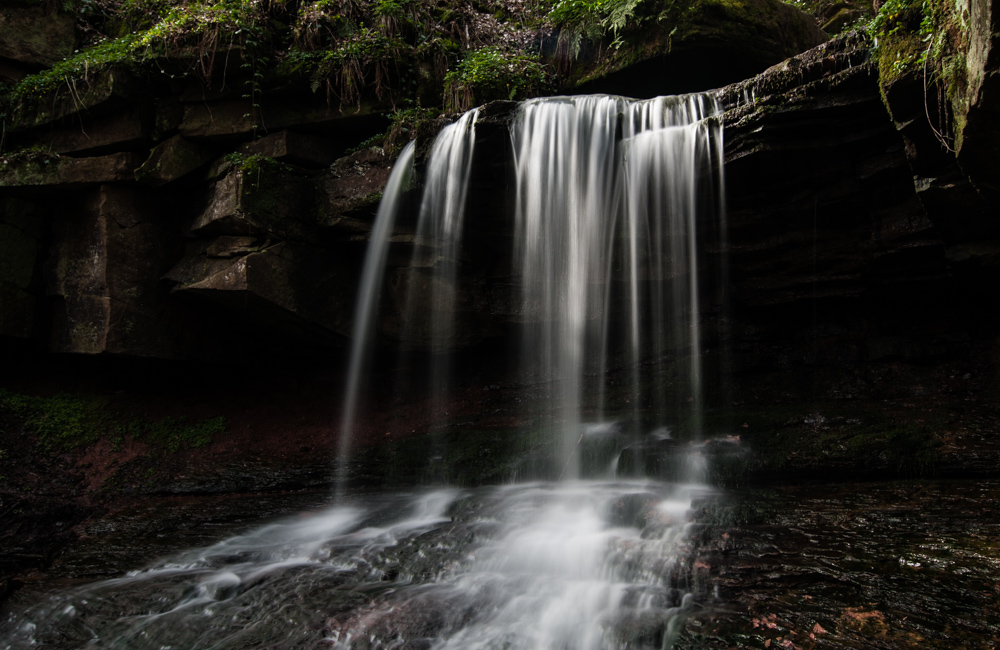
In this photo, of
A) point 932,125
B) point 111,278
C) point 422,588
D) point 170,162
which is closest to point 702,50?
point 932,125

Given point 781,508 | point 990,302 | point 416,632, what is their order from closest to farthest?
point 416,632 → point 781,508 → point 990,302

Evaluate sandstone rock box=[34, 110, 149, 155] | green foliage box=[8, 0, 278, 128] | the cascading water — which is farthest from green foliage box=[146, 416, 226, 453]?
green foliage box=[8, 0, 278, 128]

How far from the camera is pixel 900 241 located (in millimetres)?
6008

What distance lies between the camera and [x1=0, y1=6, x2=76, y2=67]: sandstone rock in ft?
27.9

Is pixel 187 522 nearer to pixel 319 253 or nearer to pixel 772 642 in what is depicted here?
pixel 319 253

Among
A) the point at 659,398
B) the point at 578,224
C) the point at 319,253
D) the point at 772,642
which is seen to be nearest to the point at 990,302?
the point at 659,398

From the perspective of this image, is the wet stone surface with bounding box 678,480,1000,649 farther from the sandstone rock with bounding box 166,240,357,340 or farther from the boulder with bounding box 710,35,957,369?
the sandstone rock with bounding box 166,240,357,340

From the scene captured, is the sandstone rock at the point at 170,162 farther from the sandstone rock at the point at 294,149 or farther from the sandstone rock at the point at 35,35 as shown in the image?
the sandstone rock at the point at 35,35

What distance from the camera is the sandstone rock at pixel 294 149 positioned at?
7765 millimetres

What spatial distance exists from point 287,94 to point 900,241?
Answer: 7896 mm

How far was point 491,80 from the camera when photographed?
8031mm

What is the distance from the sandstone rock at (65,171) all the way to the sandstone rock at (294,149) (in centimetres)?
163

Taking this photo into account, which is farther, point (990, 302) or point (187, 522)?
point (990, 302)

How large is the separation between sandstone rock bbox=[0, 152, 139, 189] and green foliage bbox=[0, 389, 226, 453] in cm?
292
